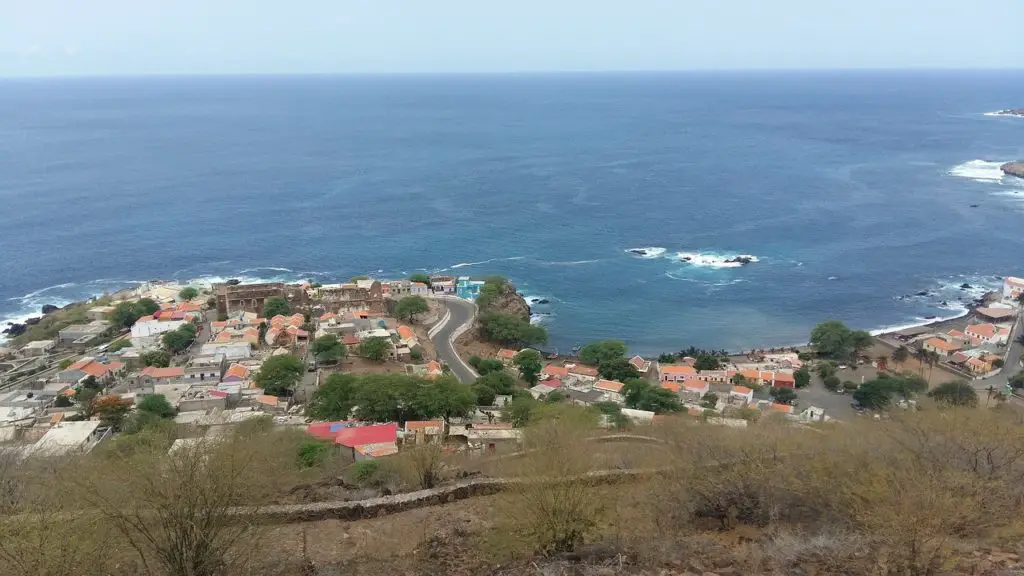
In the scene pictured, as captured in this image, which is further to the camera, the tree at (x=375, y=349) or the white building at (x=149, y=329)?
the white building at (x=149, y=329)

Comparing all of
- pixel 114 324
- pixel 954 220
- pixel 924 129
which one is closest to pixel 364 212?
pixel 114 324

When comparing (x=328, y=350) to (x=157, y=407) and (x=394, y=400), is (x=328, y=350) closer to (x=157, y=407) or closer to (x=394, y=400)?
(x=157, y=407)

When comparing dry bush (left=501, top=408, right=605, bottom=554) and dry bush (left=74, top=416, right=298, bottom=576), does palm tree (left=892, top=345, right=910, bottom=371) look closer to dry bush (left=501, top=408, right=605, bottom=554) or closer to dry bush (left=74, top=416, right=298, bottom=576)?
dry bush (left=501, top=408, right=605, bottom=554)

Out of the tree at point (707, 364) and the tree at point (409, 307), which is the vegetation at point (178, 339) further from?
the tree at point (707, 364)

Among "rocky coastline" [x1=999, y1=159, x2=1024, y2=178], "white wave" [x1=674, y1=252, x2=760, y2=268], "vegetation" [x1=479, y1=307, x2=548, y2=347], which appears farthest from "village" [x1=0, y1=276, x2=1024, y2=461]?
"rocky coastline" [x1=999, y1=159, x2=1024, y2=178]

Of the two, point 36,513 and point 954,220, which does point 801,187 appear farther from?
point 36,513

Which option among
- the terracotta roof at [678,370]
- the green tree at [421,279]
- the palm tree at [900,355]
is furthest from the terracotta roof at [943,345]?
the green tree at [421,279]
